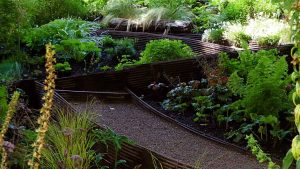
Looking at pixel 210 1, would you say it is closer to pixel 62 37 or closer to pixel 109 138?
pixel 62 37

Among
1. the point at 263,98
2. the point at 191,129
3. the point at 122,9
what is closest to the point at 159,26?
the point at 122,9

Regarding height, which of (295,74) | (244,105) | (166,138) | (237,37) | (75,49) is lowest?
(166,138)

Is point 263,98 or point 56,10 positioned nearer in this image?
point 263,98

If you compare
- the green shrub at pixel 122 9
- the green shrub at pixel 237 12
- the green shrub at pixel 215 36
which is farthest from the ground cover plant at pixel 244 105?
the green shrub at pixel 122 9

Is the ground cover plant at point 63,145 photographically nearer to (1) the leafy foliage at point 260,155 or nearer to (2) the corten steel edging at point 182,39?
(1) the leafy foliage at point 260,155

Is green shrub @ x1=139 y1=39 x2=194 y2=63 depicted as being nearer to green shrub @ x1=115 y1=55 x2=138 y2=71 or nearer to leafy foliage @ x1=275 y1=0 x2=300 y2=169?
green shrub @ x1=115 y1=55 x2=138 y2=71

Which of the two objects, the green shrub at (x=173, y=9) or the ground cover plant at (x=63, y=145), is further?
the green shrub at (x=173, y=9)

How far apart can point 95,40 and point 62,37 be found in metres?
0.51

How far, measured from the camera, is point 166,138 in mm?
4461

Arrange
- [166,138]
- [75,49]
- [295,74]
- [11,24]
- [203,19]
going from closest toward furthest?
[295,74], [166,138], [11,24], [75,49], [203,19]

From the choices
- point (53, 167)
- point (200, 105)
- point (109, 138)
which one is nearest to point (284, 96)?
point (200, 105)

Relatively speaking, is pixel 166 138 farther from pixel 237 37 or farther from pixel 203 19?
pixel 203 19

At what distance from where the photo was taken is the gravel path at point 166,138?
392cm

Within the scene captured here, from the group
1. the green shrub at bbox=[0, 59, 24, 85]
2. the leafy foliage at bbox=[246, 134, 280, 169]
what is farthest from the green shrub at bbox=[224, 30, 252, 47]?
the leafy foliage at bbox=[246, 134, 280, 169]
